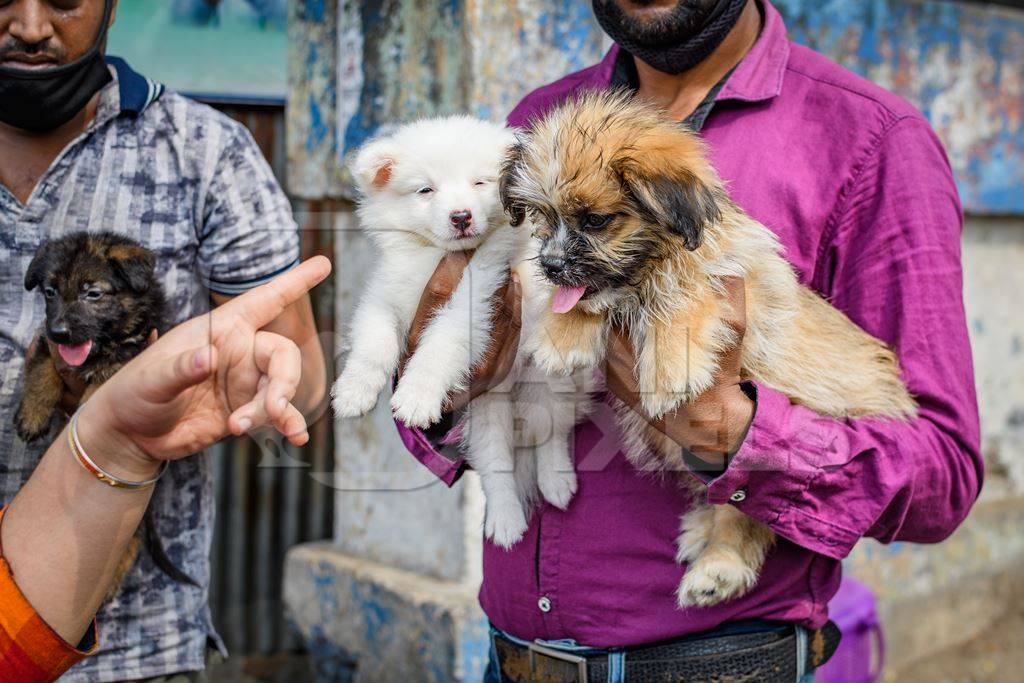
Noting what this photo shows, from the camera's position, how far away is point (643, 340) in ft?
6.50

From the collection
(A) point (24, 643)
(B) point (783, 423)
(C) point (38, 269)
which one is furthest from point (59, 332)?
(B) point (783, 423)

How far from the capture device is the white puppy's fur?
2.05 meters

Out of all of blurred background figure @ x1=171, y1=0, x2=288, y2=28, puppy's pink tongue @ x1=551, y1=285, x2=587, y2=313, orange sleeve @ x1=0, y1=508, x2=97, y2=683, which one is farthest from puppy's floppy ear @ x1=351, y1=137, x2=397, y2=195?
blurred background figure @ x1=171, y1=0, x2=288, y2=28

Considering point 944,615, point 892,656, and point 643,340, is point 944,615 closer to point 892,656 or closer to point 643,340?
point 892,656

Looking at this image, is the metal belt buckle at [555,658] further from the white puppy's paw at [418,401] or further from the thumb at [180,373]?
the thumb at [180,373]

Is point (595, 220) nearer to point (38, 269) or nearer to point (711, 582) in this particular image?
point (711, 582)

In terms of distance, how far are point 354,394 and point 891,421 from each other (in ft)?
3.73

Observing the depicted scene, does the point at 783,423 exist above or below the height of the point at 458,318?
below

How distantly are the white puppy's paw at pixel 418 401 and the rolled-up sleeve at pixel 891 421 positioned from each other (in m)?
0.59

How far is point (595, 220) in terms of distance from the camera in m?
1.91

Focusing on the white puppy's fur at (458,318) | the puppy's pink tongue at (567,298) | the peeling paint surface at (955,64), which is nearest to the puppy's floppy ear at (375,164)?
the white puppy's fur at (458,318)

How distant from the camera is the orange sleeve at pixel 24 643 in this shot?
194 cm

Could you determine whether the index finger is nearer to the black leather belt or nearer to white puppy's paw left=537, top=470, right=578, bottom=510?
white puppy's paw left=537, top=470, right=578, bottom=510

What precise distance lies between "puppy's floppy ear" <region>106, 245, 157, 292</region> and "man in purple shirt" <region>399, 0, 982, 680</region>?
85 cm
